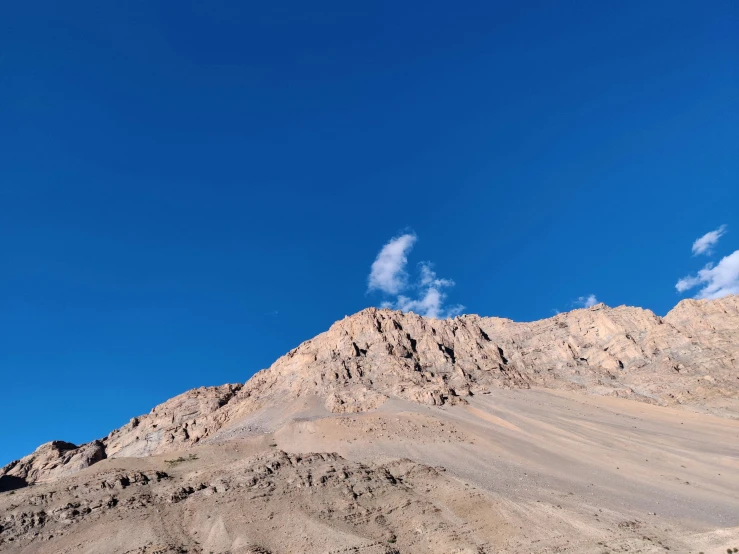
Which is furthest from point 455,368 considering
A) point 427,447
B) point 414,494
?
point 414,494

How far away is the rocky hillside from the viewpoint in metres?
77.2

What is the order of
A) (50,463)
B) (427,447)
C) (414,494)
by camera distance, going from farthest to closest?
1. (50,463)
2. (427,447)
3. (414,494)

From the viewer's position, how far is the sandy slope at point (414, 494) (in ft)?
113

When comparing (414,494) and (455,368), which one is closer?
(414,494)

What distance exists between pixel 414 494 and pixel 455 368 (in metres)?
52.2

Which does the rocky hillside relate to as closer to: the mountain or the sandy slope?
the mountain

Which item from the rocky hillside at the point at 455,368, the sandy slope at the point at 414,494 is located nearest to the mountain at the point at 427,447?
the sandy slope at the point at 414,494

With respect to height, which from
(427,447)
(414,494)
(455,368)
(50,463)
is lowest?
(414,494)

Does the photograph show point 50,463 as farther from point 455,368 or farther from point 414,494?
point 455,368

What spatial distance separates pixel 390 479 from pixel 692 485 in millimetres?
30468

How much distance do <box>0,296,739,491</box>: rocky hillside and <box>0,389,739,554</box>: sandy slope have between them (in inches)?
489

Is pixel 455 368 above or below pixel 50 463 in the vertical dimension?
above

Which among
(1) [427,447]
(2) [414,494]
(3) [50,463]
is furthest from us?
(3) [50,463]

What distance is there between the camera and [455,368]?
306 feet
